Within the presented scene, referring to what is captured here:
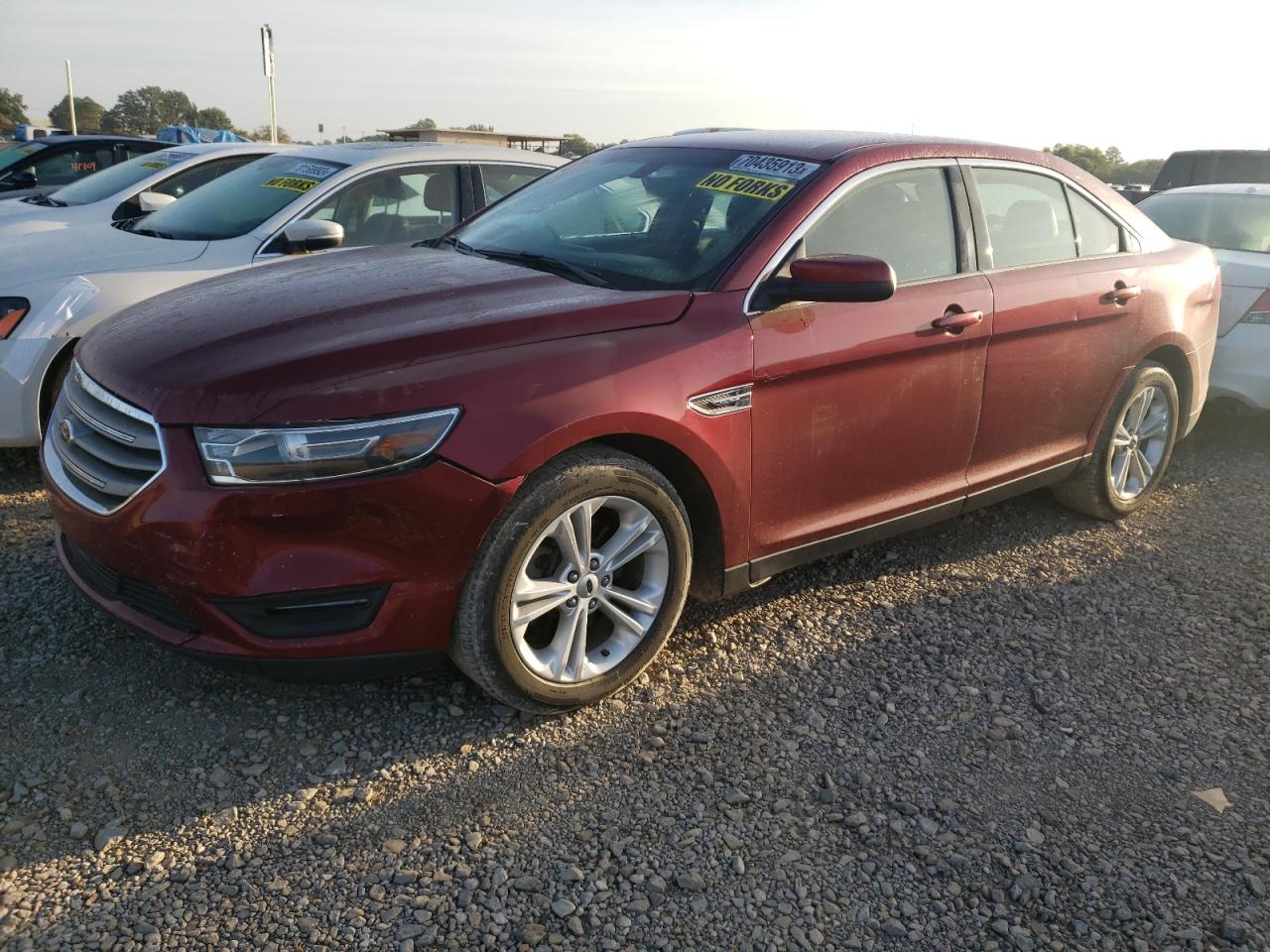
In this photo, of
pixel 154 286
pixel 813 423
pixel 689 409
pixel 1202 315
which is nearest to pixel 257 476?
A: pixel 689 409

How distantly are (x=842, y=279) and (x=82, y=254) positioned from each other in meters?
3.89

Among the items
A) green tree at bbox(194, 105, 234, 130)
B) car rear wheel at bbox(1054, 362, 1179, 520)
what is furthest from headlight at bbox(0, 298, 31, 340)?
green tree at bbox(194, 105, 234, 130)

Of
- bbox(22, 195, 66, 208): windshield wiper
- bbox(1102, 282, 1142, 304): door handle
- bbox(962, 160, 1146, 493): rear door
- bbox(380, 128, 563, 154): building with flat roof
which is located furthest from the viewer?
bbox(380, 128, 563, 154): building with flat roof

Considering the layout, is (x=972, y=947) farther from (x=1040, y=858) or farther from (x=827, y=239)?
(x=827, y=239)

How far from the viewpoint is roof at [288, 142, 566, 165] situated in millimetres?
5844

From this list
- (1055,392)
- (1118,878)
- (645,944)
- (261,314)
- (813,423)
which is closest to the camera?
(645,944)

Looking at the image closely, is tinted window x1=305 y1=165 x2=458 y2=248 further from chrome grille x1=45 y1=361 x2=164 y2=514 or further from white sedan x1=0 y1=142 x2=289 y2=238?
chrome grille x1=45 y1=361 x2=164 y2=514

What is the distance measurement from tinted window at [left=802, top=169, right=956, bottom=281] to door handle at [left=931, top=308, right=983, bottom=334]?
6.5 inches

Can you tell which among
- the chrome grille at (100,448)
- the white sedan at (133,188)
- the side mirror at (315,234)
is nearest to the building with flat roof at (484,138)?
the white sedan at (133,188)

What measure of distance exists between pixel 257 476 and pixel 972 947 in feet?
6.54

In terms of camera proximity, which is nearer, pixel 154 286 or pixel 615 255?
pixel 615 255

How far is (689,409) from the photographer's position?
121 inches

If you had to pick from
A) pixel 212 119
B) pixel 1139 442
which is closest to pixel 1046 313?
pixel 1139 442

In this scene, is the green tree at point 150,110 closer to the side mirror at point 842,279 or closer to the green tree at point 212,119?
the green tree at point 212,119
